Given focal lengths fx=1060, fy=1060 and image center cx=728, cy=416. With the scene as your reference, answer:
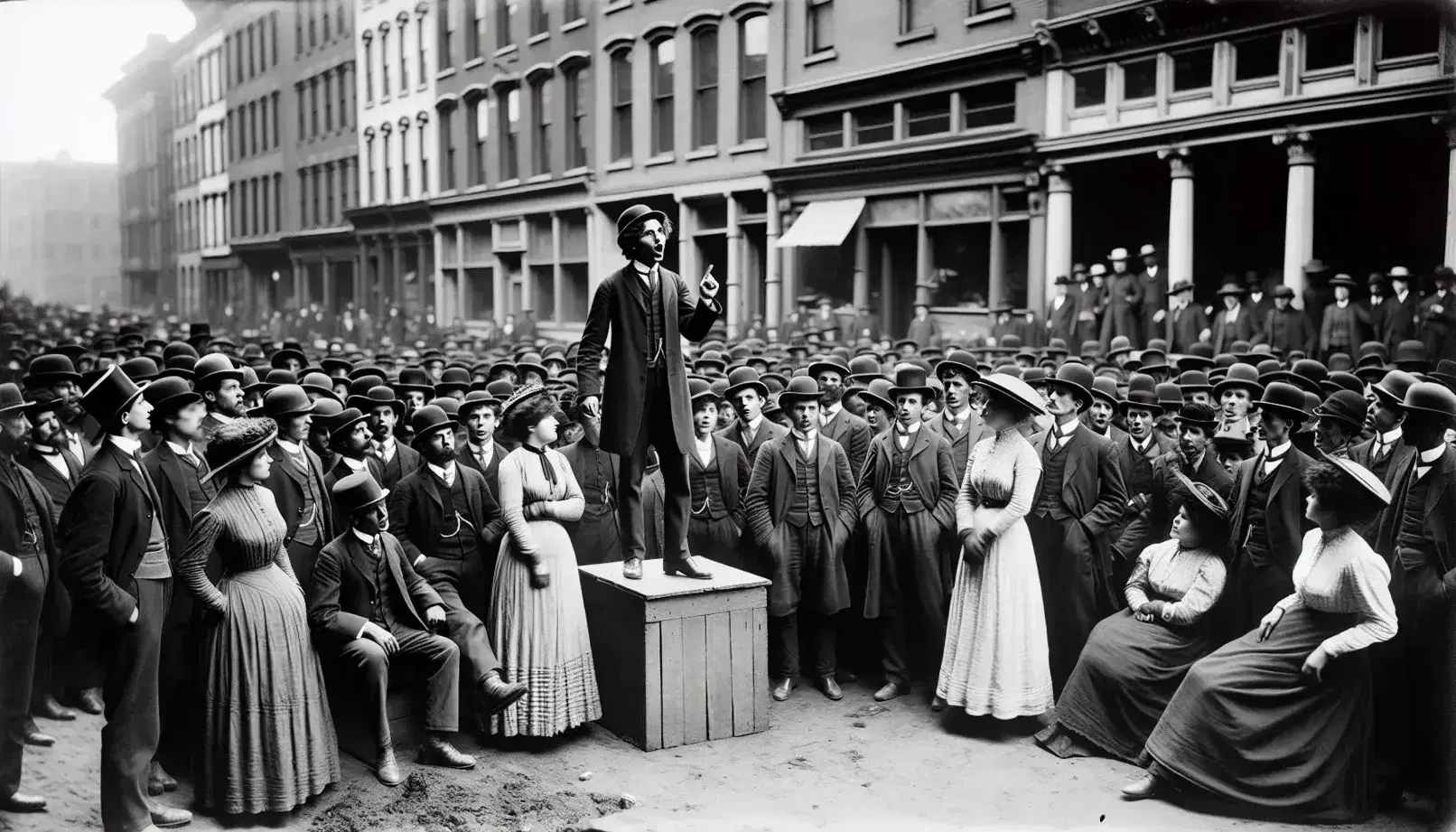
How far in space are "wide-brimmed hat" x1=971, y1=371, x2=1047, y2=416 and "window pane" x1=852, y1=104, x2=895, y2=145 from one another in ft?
27.4

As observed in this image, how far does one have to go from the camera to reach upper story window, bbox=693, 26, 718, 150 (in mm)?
13984

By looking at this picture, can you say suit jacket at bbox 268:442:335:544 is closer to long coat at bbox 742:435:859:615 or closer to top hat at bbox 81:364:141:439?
top hat at bbox 81:364:141:439

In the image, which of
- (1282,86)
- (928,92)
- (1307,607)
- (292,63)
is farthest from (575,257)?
(1307,607)

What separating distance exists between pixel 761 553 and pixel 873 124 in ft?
28.0

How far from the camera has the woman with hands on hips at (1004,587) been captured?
621 centimetres

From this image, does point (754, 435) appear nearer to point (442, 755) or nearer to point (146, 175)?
point (442, 755)

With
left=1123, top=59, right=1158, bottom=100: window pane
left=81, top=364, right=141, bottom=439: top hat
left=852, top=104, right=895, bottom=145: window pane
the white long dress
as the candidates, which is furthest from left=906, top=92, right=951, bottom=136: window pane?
left=81, top=364, right=141, bottom=439: top hat

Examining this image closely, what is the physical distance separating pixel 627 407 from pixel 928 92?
8.83m

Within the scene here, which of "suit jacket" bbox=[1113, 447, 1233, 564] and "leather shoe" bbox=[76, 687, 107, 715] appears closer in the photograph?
"suit jacket" bbox=[1113, 447, 1233, 564]

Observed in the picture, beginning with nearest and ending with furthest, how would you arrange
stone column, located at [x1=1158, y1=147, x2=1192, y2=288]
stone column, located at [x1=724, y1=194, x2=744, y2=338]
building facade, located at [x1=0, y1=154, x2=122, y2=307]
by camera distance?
building facade, located at [x1=0, y1=154, x2=122, y2=307] → stone column, located at [x1=1158, y1=147, x2=1192, y2=288] → stone column, located at [x1=724, y1=194, x2=744, y2=338]

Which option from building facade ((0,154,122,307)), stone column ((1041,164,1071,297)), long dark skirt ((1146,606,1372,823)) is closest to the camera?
long dark skirt ((1146,606,1372,823))

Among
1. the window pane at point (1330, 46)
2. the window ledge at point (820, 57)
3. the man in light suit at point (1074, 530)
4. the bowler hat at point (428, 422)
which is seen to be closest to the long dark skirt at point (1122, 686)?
the man in light suit at point (1074, 530)

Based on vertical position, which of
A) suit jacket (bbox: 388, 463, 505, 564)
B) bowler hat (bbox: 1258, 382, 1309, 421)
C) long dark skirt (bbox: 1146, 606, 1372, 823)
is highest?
bowler hat (bbox: 1258, 382, 1309, 421)

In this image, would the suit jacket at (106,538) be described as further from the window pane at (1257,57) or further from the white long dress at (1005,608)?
the window pane at (1257,57)
